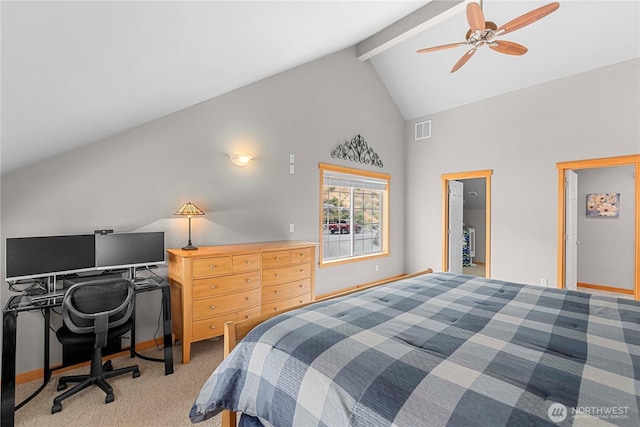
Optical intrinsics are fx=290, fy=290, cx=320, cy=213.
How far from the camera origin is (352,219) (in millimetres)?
4961

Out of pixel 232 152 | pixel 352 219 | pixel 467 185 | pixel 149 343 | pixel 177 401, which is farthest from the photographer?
pixel 467 185

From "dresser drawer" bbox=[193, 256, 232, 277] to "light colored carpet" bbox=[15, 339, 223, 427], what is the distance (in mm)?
825

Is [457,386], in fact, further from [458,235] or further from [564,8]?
[458,235]

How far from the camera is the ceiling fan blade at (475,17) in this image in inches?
81.5

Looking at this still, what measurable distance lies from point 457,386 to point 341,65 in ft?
15.6

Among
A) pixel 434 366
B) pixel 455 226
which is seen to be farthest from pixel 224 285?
pixel 455 226

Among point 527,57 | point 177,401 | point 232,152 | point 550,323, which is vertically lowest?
point 177,401

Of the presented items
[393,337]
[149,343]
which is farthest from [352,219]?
[393,337]

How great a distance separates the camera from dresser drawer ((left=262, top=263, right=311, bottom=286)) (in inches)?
124

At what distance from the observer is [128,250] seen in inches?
103

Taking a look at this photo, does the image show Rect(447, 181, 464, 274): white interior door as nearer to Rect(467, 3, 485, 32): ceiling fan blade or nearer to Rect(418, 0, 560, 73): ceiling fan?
Rect(418, 0, 560, 73): ceiling fan

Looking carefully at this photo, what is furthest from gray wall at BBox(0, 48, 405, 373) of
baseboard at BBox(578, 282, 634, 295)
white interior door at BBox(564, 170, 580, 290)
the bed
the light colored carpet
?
baseboard at BBox(578, 282, 634, 295)
